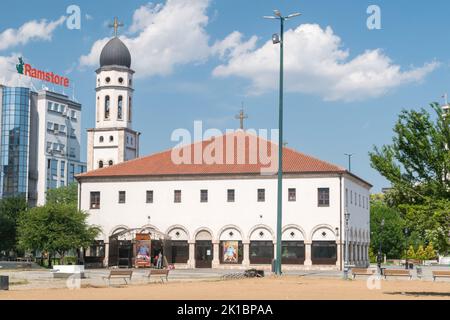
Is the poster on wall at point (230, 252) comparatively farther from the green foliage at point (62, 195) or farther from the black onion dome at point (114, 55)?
the green foliage at point (62, 195)

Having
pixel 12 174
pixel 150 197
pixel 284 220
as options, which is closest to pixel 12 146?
pixel 12 174

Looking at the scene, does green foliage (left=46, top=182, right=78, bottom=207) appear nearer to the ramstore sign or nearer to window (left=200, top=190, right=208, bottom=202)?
the ramstore sign

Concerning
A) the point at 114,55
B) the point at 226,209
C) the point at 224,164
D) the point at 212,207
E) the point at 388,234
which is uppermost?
the point at 114,55

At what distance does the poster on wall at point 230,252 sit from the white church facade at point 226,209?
0.08 m

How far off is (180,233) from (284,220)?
29.2ft

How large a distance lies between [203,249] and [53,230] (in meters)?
12.6

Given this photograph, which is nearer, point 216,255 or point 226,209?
point 216,255

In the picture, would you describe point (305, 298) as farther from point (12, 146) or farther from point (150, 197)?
point (12, 146)

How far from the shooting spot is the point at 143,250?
55.8 meters

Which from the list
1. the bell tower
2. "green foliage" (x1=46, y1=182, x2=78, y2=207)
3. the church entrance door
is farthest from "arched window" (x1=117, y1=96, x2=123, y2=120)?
"green foliage" (x1=46, y1=182, x2=78, y2=207)

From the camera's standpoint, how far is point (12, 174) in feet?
398

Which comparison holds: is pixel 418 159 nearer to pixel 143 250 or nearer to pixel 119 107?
pixel 143 250

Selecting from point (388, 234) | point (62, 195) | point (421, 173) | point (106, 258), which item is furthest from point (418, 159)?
point (62, 195)

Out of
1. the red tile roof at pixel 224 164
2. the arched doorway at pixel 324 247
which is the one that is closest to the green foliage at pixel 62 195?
the red tile roof at pixel 224 164
